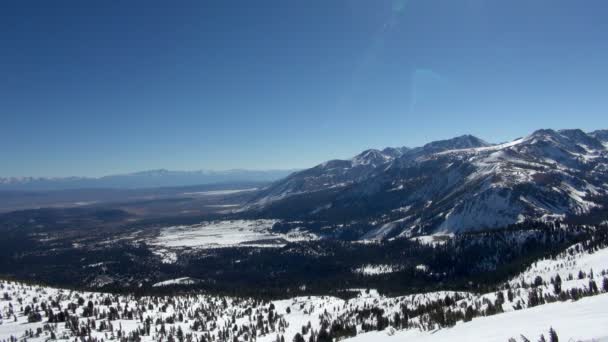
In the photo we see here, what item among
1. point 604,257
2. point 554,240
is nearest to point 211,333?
point 604,257

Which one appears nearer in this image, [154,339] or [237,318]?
[154,339]

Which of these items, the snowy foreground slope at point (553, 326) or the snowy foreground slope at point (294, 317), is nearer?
the snowy foreground slope at point (553, 326)

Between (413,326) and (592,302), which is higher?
(592,302)

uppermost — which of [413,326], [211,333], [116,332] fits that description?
[413,326]

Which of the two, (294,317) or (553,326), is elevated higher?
(553,326)

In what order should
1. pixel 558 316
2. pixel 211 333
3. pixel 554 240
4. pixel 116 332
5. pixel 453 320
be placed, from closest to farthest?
pixel 558 316, pixel 453 320, pixel 116 332, pixel 211 333, pixel 554 240

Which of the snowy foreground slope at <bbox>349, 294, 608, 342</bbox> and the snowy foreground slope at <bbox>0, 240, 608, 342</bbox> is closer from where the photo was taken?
the snowy foreground slope at <bbox>349, 294, 608, 342</bbox>

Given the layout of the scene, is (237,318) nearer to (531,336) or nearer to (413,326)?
(413,326)

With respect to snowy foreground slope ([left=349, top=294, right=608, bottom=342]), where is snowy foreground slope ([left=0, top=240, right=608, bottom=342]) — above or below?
below
